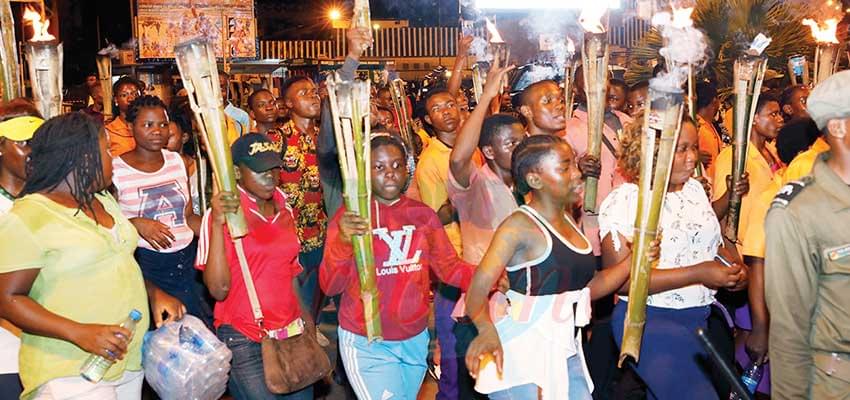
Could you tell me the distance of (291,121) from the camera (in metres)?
7.96

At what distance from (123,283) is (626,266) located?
7.77 feet

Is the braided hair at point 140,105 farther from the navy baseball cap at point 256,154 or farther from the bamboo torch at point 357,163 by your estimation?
the bamboo torch at point 357,163

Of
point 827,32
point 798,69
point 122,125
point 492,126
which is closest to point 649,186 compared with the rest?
point 492,126

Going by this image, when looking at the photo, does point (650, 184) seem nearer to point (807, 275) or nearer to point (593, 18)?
point (807, 275)

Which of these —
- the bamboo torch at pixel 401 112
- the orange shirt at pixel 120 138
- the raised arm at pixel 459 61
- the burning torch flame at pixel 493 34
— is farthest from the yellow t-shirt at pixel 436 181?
the orange shirt at pixel 120 138

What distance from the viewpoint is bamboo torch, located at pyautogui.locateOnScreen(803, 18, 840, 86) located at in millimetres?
7859

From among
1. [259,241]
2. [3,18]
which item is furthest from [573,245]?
[3,18]

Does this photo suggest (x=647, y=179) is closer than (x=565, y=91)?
Yes

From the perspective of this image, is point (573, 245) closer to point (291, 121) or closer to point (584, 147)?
point (584, 147)

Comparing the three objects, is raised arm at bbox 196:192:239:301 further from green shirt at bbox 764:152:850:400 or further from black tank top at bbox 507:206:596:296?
green shirt at bbox 764:152:850:400

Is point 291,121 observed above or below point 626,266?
above

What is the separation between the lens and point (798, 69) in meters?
11.1

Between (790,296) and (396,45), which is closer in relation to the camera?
(790,296)

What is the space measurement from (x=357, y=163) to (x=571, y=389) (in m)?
1.52
